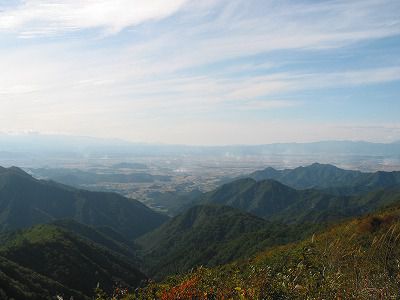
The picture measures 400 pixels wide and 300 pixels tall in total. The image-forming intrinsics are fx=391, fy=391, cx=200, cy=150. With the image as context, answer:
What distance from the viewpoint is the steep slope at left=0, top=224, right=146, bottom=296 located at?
101 m

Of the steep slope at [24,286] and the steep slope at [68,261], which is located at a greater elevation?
the steep slope at [24,286]

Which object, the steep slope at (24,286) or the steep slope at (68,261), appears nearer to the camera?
the steep slope at (24,286)

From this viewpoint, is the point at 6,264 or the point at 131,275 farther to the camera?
the point at 131,275

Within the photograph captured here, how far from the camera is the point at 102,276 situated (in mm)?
110938

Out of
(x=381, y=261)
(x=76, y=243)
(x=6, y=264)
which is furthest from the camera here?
(x=76, y=243)

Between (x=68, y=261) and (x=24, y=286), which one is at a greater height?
(x=24, y=286)

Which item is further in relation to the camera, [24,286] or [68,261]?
[68,261]

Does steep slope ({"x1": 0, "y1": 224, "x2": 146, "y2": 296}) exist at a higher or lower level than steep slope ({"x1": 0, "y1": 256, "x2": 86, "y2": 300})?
lower

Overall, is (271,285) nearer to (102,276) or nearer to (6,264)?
(6,264)

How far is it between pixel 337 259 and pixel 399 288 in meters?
1.95

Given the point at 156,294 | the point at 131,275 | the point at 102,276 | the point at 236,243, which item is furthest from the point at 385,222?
the point at 236,243

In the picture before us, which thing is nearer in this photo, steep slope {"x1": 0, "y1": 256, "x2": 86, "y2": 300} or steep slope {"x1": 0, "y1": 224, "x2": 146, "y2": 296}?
steep slope {"x1": 0, "y1": 256, "x2": 86, "y2": 300}

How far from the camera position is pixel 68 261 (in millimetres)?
109438

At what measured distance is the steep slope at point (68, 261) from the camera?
101 metres
